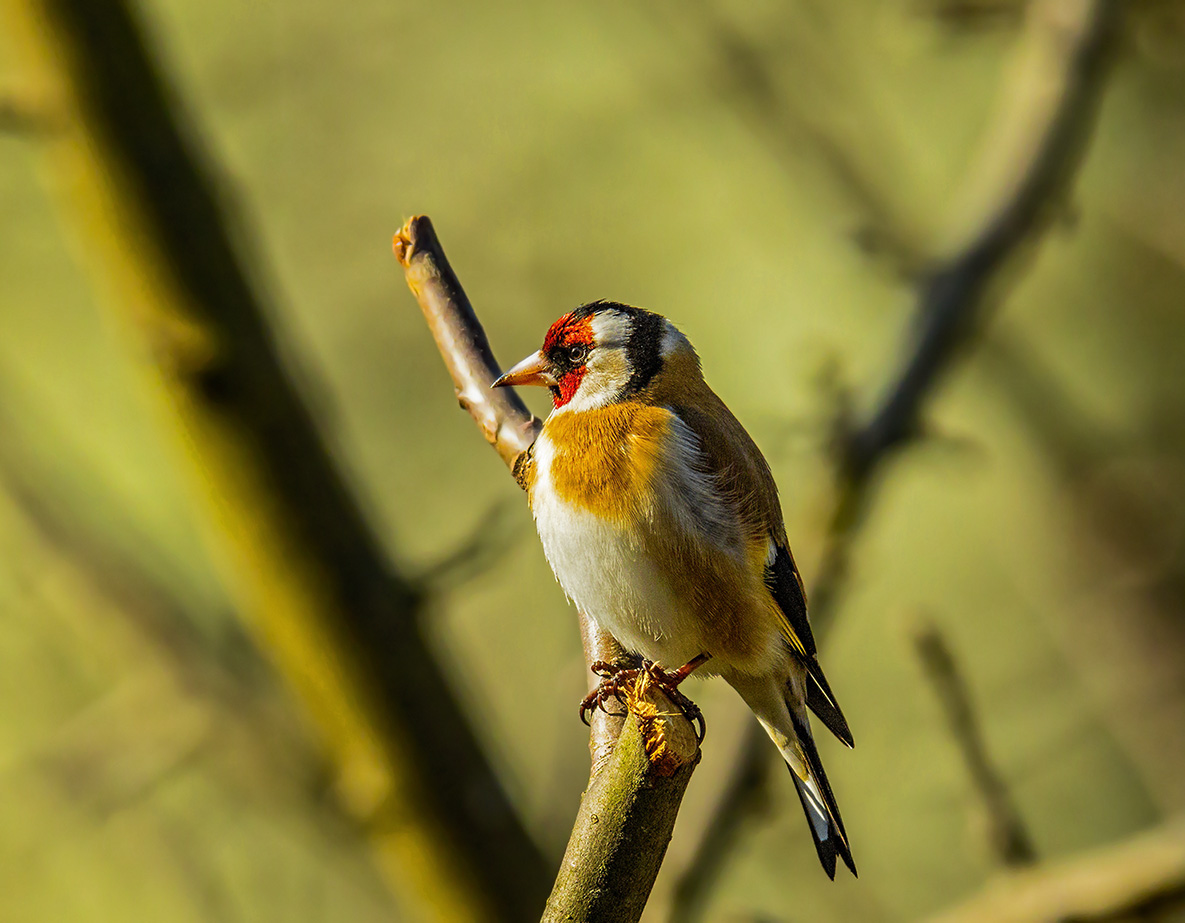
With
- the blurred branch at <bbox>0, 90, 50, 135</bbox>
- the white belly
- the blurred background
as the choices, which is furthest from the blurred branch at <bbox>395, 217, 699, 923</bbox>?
the blurred branch at <bbox>0, 90, 50, 135</bbox>

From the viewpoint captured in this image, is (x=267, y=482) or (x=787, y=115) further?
(x=787, y=115)

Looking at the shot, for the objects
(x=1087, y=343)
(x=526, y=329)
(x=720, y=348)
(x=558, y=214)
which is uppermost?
(x=558, y=214)

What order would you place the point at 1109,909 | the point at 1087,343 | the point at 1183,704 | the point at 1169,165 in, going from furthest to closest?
the point at 1087,343 < the point at 1169,165 < the point at 1183,704 < the point at 1109,909

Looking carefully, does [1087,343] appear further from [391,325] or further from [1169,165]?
[391,325]

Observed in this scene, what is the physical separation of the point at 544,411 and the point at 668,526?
286cm

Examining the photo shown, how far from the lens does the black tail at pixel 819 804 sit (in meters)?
2.78

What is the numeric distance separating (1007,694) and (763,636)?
5.01m

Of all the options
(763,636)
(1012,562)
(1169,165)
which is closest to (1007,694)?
(1012,562)

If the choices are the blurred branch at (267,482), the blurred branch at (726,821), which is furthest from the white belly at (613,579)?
the blurred branch at (267,482)

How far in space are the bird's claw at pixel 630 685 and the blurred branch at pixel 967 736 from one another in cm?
101

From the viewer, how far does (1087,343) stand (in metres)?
7.85

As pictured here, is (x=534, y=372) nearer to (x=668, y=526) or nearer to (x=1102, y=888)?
(x=668, y=526)

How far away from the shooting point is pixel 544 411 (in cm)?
539

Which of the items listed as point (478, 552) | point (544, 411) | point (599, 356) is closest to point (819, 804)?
point (478, 552)
